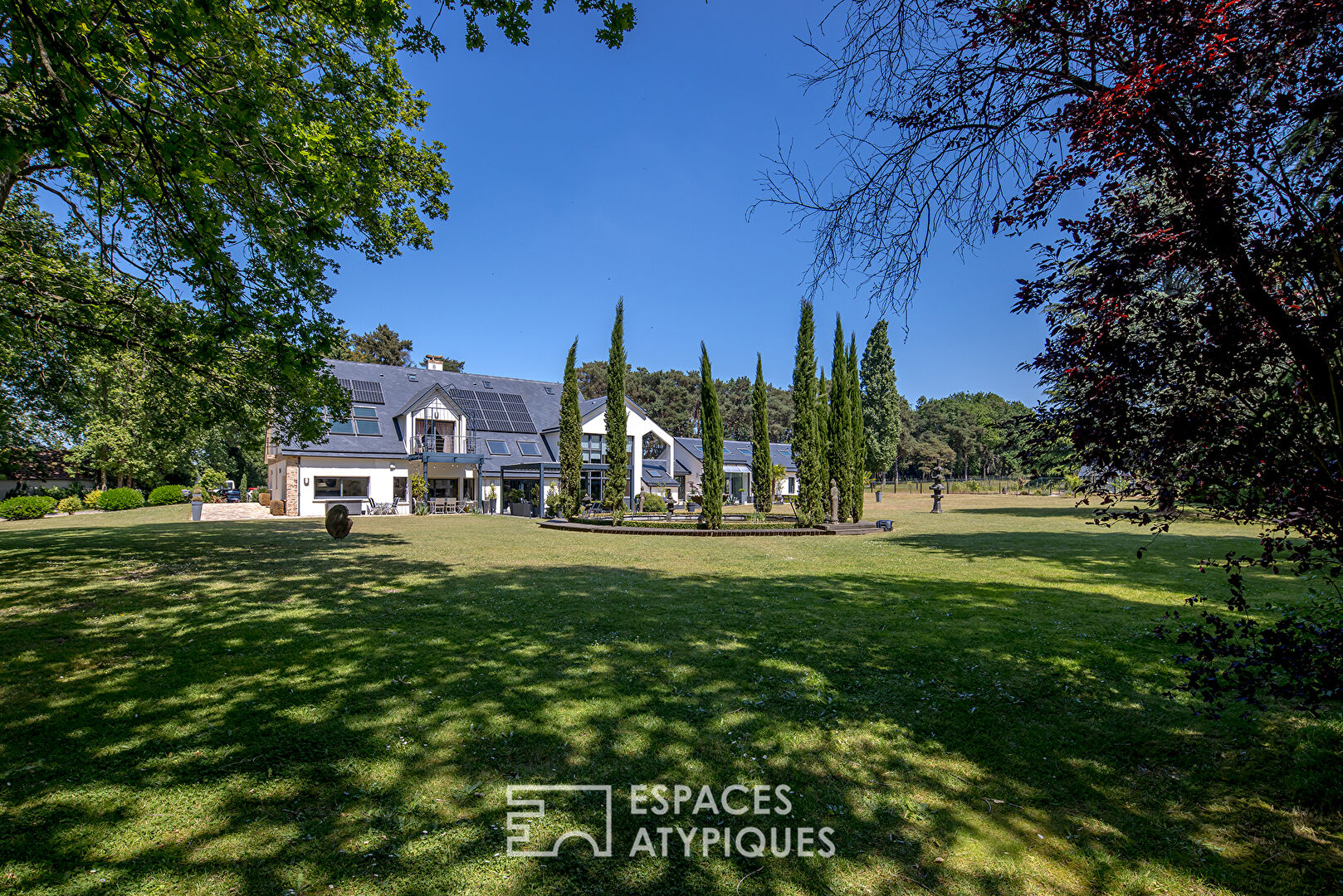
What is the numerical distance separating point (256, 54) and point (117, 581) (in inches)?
328

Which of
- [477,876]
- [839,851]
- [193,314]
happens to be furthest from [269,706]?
[193,314]

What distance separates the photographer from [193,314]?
873 cm

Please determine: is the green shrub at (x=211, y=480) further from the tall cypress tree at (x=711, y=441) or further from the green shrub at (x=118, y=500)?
the tall cypress tree at (x=711, y=441)

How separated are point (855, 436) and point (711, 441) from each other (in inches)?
267

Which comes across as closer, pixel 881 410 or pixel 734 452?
pixel 881 410

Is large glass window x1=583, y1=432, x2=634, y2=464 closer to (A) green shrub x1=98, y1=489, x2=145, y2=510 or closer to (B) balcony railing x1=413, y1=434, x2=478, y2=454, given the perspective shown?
(B) balcony railing x1=413, y1=434, x2=478, y2=454

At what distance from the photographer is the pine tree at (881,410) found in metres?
49.5

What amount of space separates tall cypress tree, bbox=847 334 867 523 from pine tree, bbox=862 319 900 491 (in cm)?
2407

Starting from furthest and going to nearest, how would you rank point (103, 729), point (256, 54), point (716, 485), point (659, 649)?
point (716, 485)
point (256, 54)
point (659, 649)
point (103, 729)

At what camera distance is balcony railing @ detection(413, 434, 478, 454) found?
34.5m

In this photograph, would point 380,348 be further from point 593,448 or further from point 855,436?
point 855,436

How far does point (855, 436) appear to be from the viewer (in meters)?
26.1

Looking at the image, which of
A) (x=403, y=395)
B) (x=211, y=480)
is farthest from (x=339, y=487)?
(x=211, y=480)

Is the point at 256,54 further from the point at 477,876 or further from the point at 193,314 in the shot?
→ the point at 477,876
